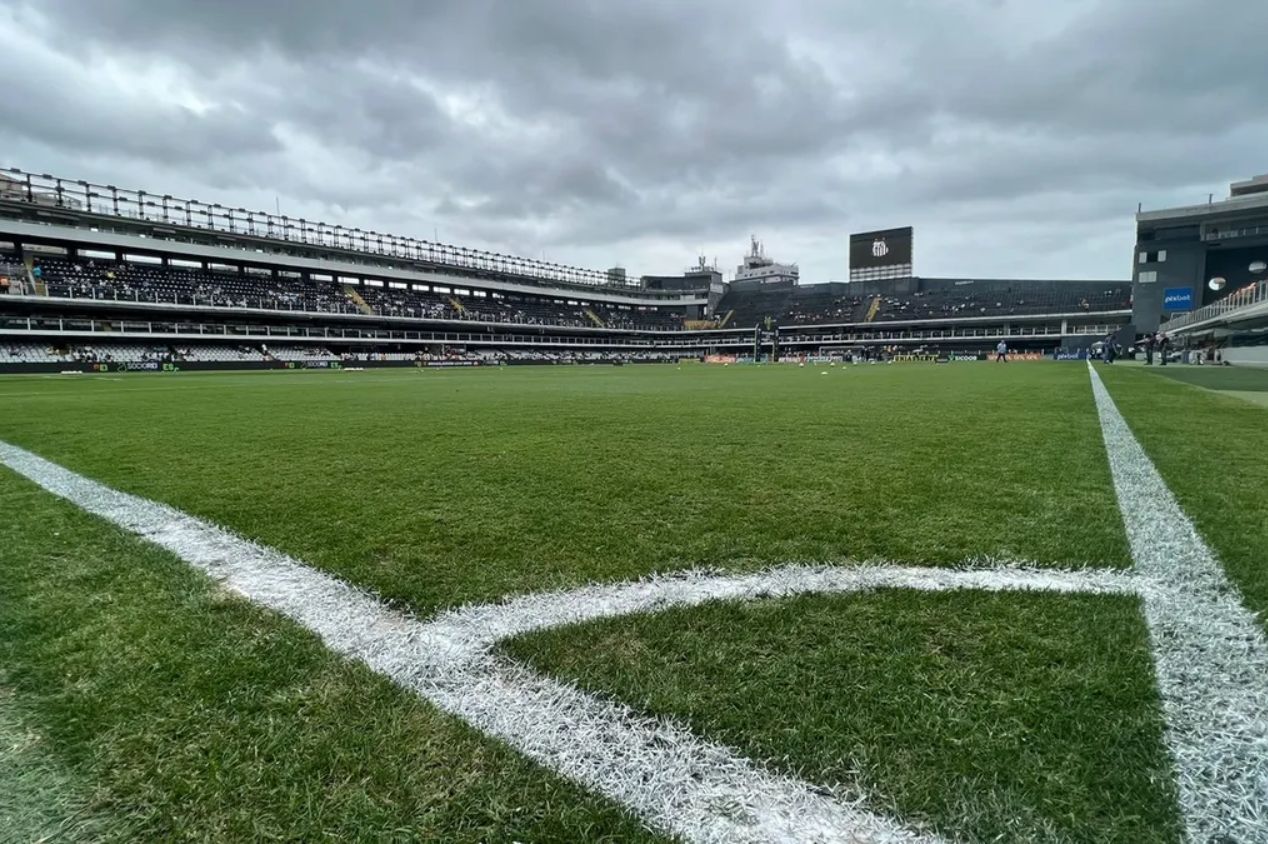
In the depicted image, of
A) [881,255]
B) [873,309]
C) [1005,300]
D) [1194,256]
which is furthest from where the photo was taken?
[881,255]

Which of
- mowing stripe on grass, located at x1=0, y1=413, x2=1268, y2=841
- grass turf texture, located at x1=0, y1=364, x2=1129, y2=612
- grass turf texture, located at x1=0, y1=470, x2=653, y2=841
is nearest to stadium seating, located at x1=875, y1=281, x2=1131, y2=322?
grass turf texture, located at x1=0, y1=364, x2=1129, y2=612

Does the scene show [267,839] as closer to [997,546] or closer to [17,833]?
[17,833]

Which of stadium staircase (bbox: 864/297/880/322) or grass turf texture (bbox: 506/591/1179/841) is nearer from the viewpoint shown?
grass turf texture (bbox: 506/591/1179/841)

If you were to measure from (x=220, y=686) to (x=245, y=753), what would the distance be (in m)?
0.38

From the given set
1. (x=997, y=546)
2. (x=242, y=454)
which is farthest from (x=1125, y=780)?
(x=242, y=454)

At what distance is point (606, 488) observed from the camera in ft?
13.4

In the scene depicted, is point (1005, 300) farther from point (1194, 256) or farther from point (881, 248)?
point (1194, 256)

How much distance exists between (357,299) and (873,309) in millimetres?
59862

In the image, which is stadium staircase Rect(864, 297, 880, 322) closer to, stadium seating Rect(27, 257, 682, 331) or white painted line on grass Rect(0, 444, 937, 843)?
stadium seating Rect(27, 257, 682, 331)

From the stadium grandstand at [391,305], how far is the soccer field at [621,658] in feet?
151

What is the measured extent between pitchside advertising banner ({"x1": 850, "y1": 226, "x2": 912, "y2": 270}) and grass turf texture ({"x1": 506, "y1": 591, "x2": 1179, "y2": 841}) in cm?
8437

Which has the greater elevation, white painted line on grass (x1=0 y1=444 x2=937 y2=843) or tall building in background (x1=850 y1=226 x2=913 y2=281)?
tall building in background (x1=850 y1=226 x2=913 y2=281)

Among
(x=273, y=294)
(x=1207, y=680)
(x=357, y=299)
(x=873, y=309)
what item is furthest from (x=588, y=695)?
(x=873, y=309)

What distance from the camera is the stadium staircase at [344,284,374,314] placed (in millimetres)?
57691
